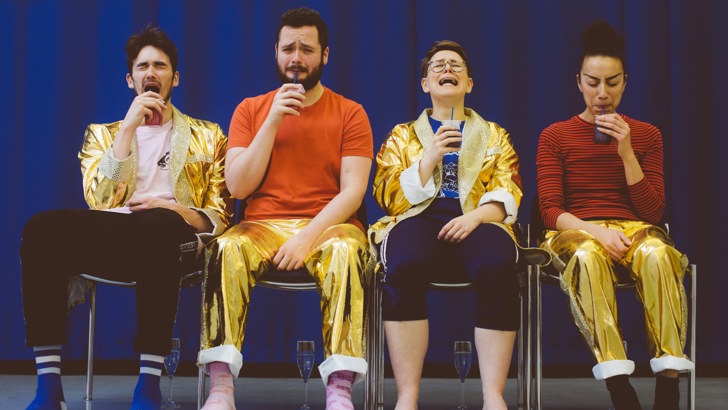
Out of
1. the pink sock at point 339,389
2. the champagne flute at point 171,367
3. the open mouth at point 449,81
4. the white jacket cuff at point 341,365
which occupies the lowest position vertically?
the champagne flute at point 171,367

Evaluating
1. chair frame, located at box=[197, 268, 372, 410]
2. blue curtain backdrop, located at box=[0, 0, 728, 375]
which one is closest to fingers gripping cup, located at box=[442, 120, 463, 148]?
chair frame, located at box=[197, 268, 372, 410]

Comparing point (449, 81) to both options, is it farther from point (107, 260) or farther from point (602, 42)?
point (107, 260)

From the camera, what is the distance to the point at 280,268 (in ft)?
7.65

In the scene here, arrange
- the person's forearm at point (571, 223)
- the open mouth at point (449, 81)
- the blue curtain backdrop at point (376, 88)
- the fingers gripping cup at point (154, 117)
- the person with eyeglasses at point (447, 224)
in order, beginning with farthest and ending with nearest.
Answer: the blue curtain backdrop at point (376, 88) → the fingers gripping cup at point (154, 117) → the open mouth at point (449, 81) → the person's forearm at point (571, 223) → the person with eyeglasses at point (447, 224)

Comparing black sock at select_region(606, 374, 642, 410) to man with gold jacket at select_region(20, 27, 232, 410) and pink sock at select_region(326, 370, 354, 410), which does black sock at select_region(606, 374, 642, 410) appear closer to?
pink sock at select_region(326, 370, 354, 410)

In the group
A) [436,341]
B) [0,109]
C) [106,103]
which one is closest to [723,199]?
[436,341]

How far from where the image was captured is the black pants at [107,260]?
7.20ft

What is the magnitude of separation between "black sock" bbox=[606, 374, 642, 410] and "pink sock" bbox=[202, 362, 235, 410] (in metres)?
1.07

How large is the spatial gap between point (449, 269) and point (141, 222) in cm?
94

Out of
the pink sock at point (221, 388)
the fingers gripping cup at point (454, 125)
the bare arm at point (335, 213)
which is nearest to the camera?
the pink sock at point (221, 388)

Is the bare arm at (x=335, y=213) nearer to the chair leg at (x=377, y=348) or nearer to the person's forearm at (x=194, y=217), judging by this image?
the chair leg at (x=377, y=348)

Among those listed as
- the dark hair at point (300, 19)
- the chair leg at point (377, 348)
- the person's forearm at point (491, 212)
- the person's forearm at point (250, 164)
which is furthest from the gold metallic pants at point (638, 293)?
the dark hair at point (300, 19)

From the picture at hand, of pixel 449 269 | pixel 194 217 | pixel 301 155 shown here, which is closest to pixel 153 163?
pixel 194 217

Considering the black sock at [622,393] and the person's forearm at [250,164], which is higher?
the person's forearm at [250,164]
